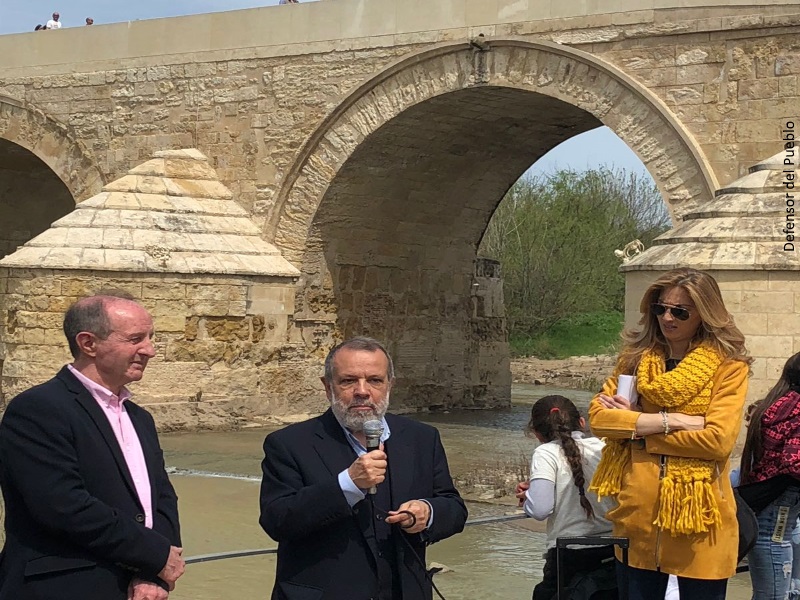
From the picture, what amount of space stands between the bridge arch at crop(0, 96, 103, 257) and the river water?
14.1 ft

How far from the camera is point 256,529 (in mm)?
6910

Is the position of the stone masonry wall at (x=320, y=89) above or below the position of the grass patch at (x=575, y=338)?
above

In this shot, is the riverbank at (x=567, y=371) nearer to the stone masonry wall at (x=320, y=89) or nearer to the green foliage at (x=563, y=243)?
the green foliage at (x=563, y=243)

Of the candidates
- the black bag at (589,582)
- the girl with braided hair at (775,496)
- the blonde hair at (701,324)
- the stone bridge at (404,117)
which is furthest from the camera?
the stone bridge at (404,117)

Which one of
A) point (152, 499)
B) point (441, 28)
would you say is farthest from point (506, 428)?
point (152, 499)

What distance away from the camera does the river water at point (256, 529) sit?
5.41 metres

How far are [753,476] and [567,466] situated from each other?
24.0 inches

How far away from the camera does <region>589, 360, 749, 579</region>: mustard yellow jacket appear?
127 inches

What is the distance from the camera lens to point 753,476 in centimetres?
378

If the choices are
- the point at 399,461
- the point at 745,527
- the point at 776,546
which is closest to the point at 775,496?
the point at 776,546

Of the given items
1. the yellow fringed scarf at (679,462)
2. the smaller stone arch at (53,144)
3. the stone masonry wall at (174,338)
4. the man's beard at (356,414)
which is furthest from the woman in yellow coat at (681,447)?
the smaller stone arch at (53,144)

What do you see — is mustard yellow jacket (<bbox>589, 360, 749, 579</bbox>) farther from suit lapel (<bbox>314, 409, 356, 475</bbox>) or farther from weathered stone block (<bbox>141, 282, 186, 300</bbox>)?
weathered stone block (<bbox>141, 282, 186, 300</bbox>)

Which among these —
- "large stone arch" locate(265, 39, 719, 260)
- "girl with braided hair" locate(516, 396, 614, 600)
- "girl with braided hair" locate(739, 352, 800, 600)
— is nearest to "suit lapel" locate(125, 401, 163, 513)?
"girl with braided hair" locate(516, 396, 614, 600)

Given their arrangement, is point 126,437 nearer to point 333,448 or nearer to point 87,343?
point 87,343
